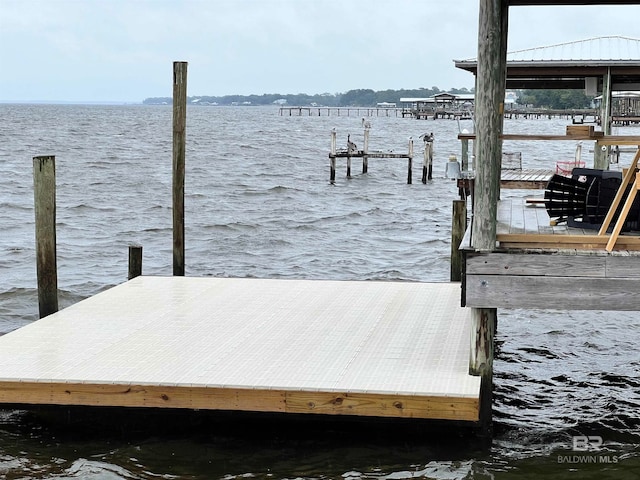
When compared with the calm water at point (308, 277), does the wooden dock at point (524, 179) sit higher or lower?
higher

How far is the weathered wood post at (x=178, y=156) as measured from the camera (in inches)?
522

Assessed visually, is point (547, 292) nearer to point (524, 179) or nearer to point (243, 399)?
point (243, 399)

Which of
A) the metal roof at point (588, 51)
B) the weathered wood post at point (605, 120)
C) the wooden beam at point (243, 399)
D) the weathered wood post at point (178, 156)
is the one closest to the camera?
the wooden beam at point (243, 399)

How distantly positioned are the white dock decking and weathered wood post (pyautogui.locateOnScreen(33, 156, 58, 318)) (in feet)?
1.55

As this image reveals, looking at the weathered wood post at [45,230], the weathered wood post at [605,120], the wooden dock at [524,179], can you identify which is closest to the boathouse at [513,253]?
the weathered wood post at [45,230]

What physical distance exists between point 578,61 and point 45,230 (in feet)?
34.1

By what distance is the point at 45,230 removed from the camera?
1113cm

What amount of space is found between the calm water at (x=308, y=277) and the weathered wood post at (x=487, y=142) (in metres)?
0.82

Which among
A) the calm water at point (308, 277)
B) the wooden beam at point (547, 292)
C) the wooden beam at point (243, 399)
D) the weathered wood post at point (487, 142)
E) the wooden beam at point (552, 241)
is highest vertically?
the weathered wood post at point (487, 142)

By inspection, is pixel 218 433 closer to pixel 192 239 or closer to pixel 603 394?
pixel 603 394

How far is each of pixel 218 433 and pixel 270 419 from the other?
542mm

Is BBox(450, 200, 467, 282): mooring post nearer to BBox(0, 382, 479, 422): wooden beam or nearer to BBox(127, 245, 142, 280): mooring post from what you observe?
BBox(127, 245, 142, 280): mooring post

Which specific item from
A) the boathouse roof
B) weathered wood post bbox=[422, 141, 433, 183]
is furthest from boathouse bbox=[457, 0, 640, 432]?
weathered wood post bbox=[422, 141, 433, 183]

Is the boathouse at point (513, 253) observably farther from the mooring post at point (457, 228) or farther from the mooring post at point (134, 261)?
the mooring post at point (134, 261)
